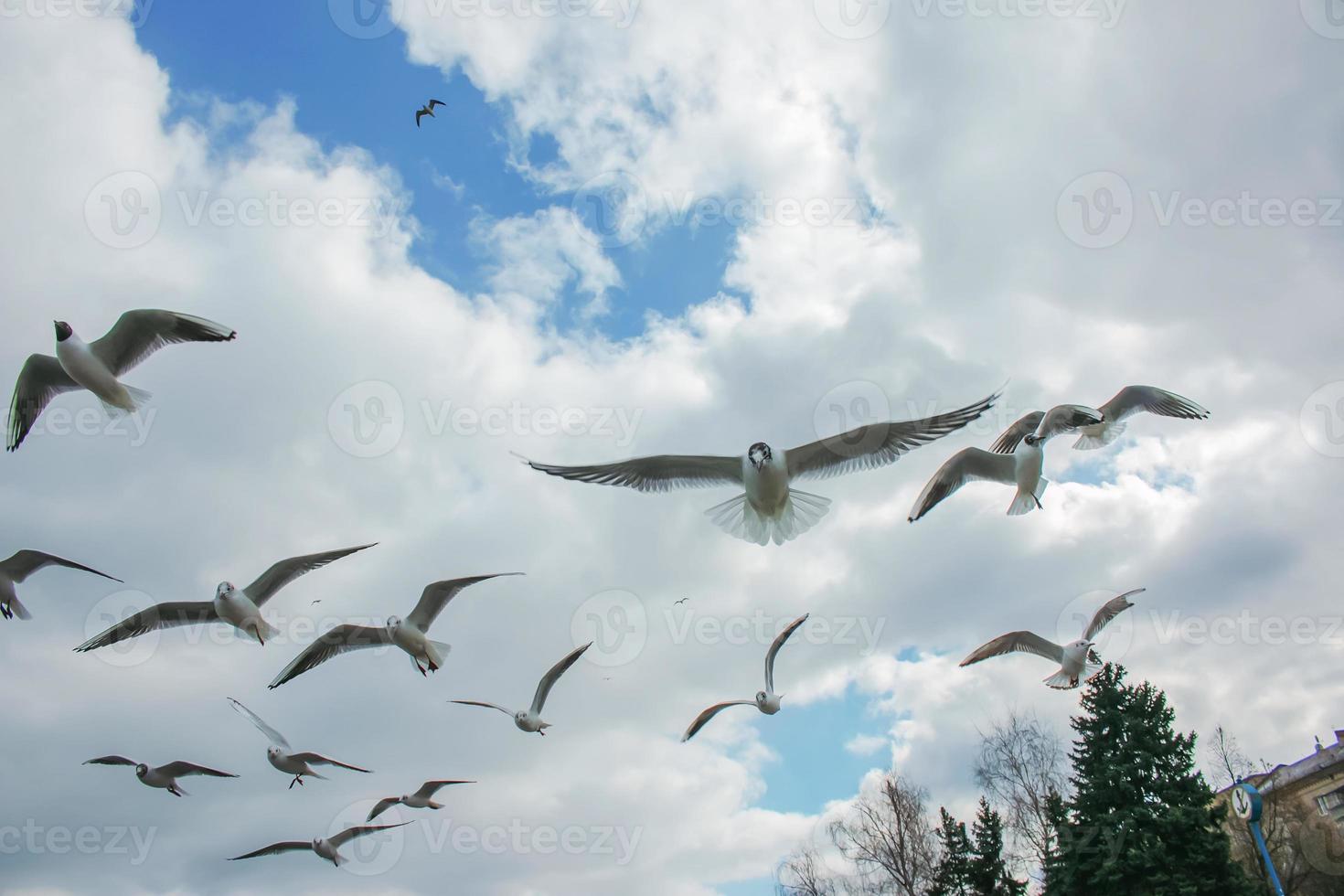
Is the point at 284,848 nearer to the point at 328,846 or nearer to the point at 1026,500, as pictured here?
the point at 328,846

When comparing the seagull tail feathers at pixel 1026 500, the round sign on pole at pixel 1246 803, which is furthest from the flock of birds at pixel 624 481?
the round sign on pole at pixel 1246 803

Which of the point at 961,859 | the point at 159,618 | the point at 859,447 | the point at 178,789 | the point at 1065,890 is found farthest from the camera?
the point at 961,859

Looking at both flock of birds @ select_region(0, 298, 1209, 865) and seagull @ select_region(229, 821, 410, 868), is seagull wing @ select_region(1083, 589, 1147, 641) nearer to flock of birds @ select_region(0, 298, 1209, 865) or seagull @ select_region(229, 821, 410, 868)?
flock of birds @ select_region(0, 298, 1209, 865)

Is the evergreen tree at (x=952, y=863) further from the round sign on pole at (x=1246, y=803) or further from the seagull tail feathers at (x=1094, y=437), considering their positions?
the seagull tail feathers at (x=1094, y=437)

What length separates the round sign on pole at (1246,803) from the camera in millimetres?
17781

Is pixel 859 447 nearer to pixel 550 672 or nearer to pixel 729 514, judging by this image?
pixel 729 514

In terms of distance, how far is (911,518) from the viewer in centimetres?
1179

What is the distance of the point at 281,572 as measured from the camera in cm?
1371

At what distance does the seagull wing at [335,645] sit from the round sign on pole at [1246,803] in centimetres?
1588

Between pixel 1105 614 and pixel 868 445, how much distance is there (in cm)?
700

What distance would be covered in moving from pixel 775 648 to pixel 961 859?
15718mm

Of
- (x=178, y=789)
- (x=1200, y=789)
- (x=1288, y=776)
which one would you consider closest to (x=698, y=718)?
(x=178, y=789)

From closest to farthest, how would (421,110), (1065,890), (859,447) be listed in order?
(859,447)
(421,110)
(1065,890)

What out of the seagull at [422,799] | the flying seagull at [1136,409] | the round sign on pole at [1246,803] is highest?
the flying seagull at [1136,409]
